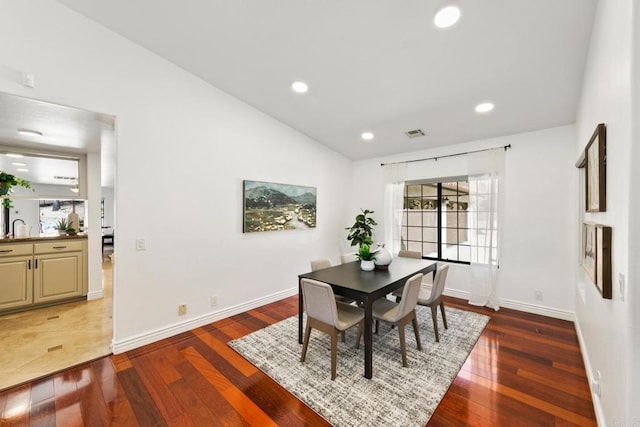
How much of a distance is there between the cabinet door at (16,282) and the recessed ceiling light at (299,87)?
4.10m

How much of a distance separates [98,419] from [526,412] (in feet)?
9.55

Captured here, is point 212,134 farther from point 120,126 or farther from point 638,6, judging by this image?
point 638,6

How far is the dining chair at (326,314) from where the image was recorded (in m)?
2.12

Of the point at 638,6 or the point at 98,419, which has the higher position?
the point at 638,6

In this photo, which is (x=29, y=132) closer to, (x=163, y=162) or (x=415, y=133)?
(x=163, y=162)

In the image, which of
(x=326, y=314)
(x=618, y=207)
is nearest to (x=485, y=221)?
(x=618, y=207)

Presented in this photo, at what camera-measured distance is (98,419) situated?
5.71ft

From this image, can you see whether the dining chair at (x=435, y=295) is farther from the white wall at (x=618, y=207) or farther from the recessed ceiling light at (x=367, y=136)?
the recessed ceiling light at (x=367, y=136)

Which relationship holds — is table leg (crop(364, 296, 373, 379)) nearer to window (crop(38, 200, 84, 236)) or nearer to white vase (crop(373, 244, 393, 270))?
white vase (crop(373, 244, 393, 270))

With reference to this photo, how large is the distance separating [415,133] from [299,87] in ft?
6.14

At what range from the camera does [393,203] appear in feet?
15.6

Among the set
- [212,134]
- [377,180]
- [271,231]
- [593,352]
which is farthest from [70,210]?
[593,352]

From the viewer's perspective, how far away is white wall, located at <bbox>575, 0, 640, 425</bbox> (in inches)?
43.8

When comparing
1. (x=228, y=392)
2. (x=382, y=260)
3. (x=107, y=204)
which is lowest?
(x=228, y=392)
